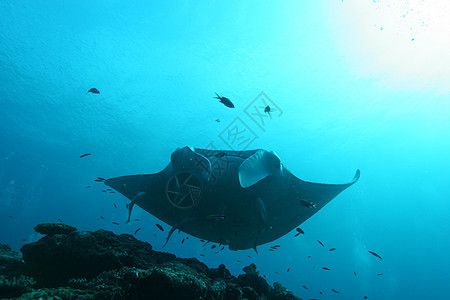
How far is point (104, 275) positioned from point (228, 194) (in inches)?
103

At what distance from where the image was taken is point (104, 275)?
3934 millimetres

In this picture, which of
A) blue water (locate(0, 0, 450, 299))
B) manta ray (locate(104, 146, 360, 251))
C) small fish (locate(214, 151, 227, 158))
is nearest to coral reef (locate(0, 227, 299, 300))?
manta ray (locate(104, 146, 360, 251))

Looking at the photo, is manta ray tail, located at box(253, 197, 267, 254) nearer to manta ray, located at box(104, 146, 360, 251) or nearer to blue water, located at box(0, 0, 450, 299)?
manta ray, located at box(104, 146, 360, 251)

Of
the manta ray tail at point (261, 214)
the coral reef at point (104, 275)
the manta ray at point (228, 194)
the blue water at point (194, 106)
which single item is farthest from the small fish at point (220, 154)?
the blue water at point (194, 106)

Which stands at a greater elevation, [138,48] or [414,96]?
[138,48]

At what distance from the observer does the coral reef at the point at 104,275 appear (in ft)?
10.9

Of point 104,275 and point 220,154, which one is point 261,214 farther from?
point 104,275

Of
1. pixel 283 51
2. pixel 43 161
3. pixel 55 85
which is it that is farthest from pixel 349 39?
pixel 43 161

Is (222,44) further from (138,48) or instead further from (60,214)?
(60,214)

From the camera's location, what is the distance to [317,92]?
25.0 meters

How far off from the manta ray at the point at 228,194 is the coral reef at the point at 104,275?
93 cm

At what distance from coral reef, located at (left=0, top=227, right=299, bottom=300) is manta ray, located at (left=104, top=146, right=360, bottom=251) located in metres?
0.93

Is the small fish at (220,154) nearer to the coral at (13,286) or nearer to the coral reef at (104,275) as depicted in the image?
the coral reef at (104,275)

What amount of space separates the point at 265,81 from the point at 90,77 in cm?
1935
